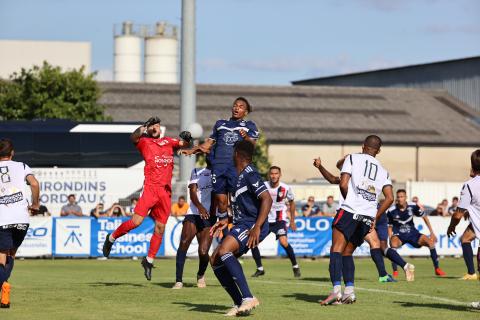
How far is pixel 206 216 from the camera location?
16.3 meters

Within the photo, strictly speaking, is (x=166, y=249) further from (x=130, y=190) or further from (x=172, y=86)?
(x=172, y=86)

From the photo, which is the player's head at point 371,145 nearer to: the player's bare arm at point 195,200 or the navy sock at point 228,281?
the navy sock at point 228,281

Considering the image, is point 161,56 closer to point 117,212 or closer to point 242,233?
point 117,212

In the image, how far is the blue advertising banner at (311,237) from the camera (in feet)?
109

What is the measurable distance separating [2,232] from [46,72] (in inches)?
2061

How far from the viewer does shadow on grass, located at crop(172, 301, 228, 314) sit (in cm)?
1310

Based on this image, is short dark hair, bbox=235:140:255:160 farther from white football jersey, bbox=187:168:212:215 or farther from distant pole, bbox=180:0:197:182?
distant pole, bbox=180:0:197:182

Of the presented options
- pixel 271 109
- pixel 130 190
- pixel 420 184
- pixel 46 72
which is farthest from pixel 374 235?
pixel 271 109

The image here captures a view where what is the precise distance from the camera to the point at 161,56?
10519 centimetres

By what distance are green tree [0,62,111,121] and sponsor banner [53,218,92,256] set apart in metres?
32.5

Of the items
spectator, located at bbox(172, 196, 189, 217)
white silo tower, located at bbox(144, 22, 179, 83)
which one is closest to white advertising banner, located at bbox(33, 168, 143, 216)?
spectator, located at bbox(172, 196, 189, 217)

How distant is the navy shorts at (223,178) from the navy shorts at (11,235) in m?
3.34

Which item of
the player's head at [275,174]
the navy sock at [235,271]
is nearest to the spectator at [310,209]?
the player's head at [275,174]

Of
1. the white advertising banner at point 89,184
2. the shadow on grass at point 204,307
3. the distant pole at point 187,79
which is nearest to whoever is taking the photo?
the shadow on grass at point 204,307
